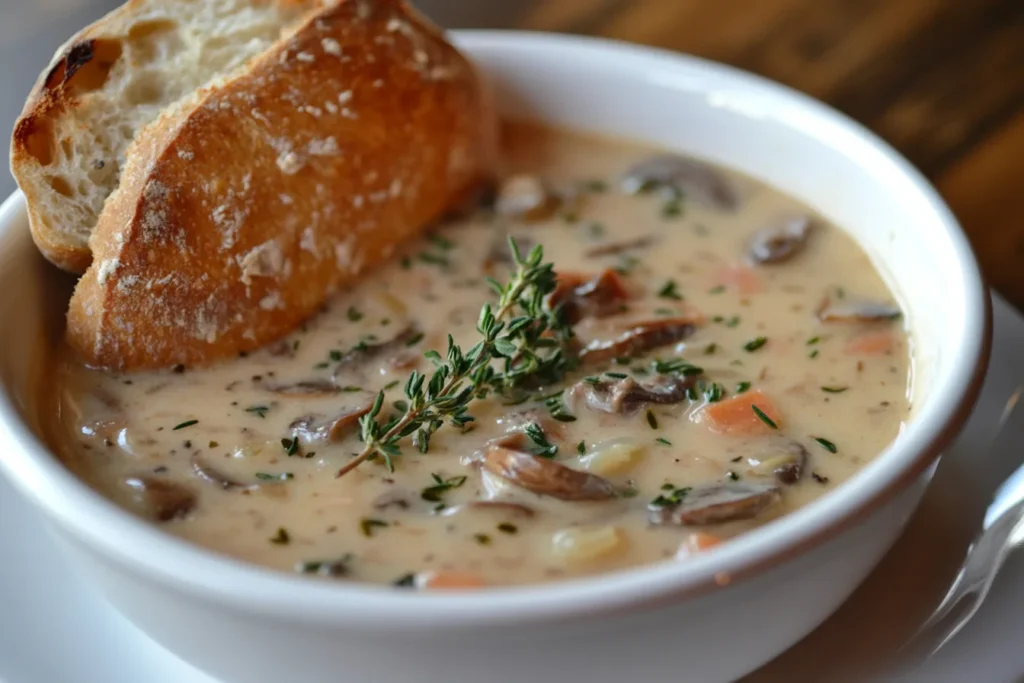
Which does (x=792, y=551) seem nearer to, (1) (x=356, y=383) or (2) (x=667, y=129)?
(1) (x=356, y=383)

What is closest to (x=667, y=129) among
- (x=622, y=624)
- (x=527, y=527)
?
(x=527, y=527)

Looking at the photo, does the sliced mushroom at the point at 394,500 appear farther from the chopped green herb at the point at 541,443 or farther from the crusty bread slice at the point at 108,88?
the crusty bread slice at the point at 108,88

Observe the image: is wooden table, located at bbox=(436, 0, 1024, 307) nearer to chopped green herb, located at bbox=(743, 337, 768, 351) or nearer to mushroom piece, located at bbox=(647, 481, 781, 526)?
chopped green herb, located at bbox=(743, 337, 768, 351)

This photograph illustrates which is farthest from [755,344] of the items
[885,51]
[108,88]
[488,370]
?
[885,51]

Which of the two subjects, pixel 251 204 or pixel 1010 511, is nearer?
pixel 1010 511

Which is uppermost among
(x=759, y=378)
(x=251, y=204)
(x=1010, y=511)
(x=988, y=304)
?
(x=251, y=204)

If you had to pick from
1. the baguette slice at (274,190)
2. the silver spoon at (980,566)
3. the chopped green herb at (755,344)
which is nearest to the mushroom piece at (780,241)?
the chopped green herb at (755,344)

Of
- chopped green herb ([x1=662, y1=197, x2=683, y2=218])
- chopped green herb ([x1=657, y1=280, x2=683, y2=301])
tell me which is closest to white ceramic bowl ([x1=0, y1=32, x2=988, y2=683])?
chopped green herb ([x1=657, y1=280, x2=683, y2=301])
